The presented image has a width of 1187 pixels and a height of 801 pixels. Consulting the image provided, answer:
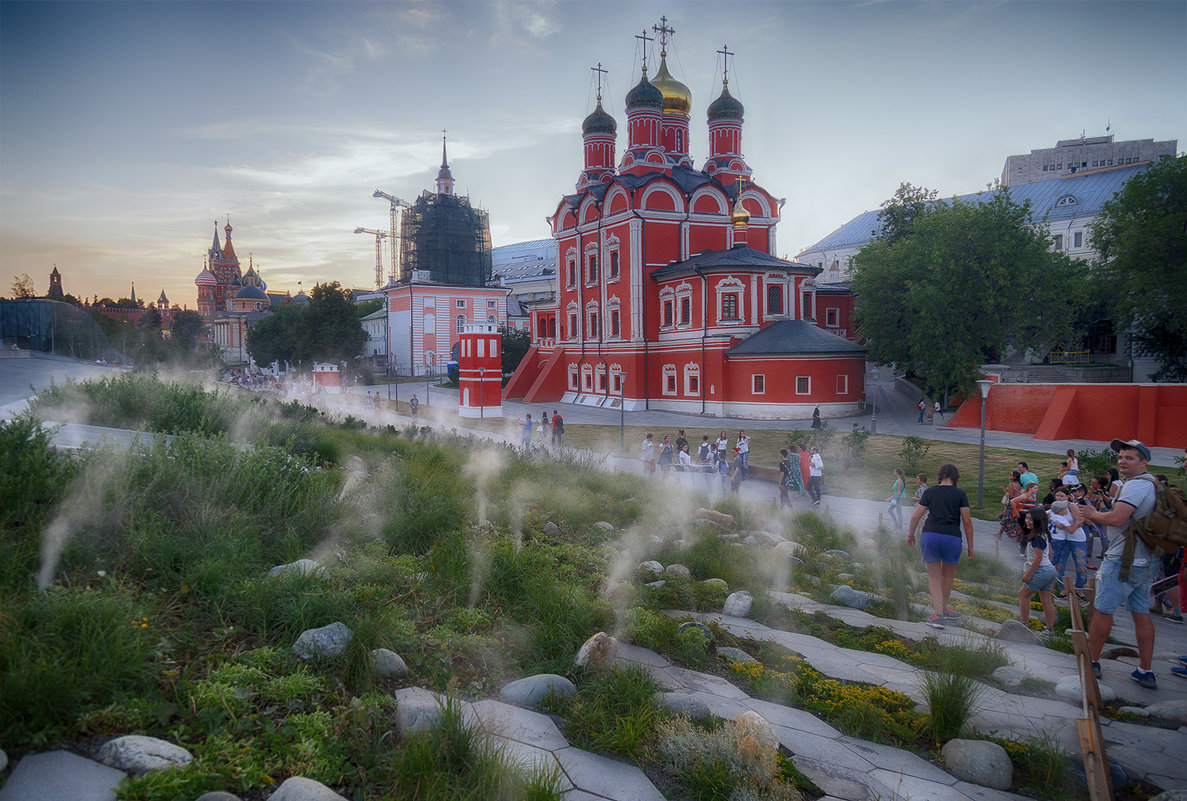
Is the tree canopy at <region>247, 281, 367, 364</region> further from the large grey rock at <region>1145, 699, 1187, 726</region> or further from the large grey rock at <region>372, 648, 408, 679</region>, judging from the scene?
the large grey rock at <region>1145, 699, 1187, 726</region>

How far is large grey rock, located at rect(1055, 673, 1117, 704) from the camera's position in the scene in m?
5.13

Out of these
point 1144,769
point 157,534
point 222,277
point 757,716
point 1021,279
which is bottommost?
point 1144,769

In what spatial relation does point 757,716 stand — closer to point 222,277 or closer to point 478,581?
point 478,581

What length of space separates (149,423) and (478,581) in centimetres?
703

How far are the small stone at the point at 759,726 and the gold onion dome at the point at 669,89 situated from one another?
4761 cm

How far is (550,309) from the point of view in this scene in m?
47.9

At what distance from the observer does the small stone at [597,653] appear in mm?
4684

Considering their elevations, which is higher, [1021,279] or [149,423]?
[1021,279]

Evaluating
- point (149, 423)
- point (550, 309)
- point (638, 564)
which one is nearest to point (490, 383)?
point (550, 309)

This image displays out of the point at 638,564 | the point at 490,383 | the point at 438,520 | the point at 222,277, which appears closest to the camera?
the point at 438,520

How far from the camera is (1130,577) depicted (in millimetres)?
5664

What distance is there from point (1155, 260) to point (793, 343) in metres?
16.6

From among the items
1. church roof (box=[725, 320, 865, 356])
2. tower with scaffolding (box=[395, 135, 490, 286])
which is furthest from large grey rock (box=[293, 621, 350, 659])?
tower with scaffolding (box=[395, 135, 490, 286])

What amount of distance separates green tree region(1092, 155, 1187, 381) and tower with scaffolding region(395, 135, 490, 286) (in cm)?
5264
